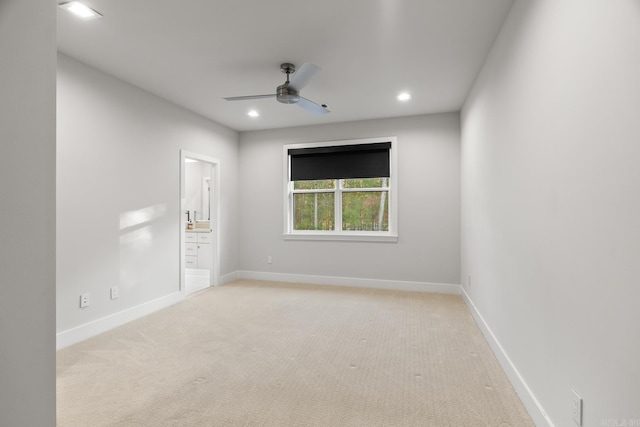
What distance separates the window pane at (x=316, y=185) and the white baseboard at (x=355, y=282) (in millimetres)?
1504

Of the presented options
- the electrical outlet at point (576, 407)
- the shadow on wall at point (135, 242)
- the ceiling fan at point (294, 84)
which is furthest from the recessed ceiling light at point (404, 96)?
the electrical outlet at point (576, 407)

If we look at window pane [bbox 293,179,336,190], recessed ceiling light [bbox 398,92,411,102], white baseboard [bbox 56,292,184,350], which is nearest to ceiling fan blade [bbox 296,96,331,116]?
recessed ceiling light [bbox 398,92,411,102]

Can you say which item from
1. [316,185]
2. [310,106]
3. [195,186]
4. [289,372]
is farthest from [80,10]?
[195,186]

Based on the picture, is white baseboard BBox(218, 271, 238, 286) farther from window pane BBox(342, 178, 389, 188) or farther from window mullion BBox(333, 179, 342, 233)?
window pane BBox(342, 178, 389, 188)

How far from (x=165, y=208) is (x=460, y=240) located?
4.12m

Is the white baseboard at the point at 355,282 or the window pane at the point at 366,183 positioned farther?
the window pane at the point at 366,183

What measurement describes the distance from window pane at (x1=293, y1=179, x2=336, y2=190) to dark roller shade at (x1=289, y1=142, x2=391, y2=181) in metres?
0.12

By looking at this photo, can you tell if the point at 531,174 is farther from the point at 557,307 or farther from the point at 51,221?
the point at 51,221

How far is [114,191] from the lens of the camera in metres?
3.58

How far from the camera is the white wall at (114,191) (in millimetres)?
3100

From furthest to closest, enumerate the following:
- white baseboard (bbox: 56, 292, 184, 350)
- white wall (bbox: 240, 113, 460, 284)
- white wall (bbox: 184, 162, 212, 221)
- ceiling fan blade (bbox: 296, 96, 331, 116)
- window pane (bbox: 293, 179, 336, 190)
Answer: white wall (bbox: 184, 162, 212, 221) < window pane (bbox: 293, 179, 336, 190) < white wall (bbox: 240, 113, 460, 284) < ceiling fan blade (bbox: 296, 96, 331, 116) < white baseboard (bbox: 56, 292, 184, 350)

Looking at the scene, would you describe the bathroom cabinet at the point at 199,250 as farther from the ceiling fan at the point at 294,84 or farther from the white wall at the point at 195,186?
the ceiling fan at the point at 294,84

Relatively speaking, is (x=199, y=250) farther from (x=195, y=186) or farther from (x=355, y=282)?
(x=355, y=282)

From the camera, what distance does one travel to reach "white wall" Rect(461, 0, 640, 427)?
1.14m
